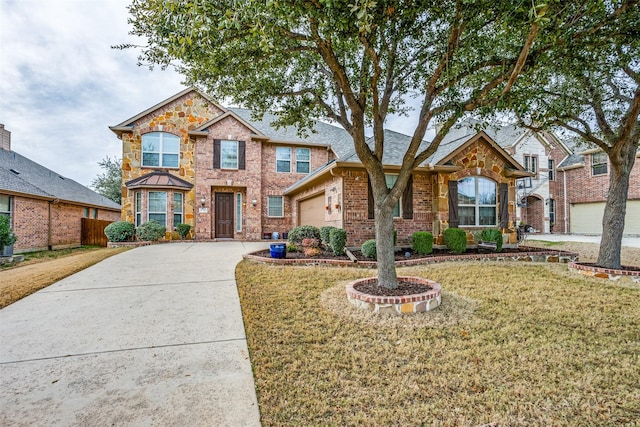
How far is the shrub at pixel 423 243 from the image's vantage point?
939 cm

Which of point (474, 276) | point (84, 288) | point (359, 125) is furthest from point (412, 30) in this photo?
point (84, 288)

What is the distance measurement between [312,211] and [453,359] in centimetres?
1065

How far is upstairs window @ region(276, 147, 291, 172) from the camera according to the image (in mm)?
16297

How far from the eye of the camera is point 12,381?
2.68m

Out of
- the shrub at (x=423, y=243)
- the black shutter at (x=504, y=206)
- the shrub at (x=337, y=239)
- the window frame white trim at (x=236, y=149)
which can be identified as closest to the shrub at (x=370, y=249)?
the shrub at (x=337, y=239)

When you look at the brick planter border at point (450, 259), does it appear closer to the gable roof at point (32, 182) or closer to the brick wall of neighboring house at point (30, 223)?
the brick wall of neighboring house at point (30, 223)

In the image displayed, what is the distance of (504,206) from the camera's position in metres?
11.2

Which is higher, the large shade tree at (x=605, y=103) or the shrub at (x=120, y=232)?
the large shade tree at (x=605, y=103)

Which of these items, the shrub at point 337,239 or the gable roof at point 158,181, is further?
the gable roof at point 158,181

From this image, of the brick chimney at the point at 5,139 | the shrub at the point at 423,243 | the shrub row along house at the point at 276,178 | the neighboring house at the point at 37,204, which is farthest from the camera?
the brick chimney at the point at 5,139

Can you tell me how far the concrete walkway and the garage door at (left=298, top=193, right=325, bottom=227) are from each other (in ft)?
22.7

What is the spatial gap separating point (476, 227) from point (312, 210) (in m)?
6.59

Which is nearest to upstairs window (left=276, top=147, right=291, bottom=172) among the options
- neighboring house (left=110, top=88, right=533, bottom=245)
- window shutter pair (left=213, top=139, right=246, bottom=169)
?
neighboring house (left=110, top=88, right=533, bottom=245)

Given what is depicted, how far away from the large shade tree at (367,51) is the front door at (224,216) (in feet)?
31.0
